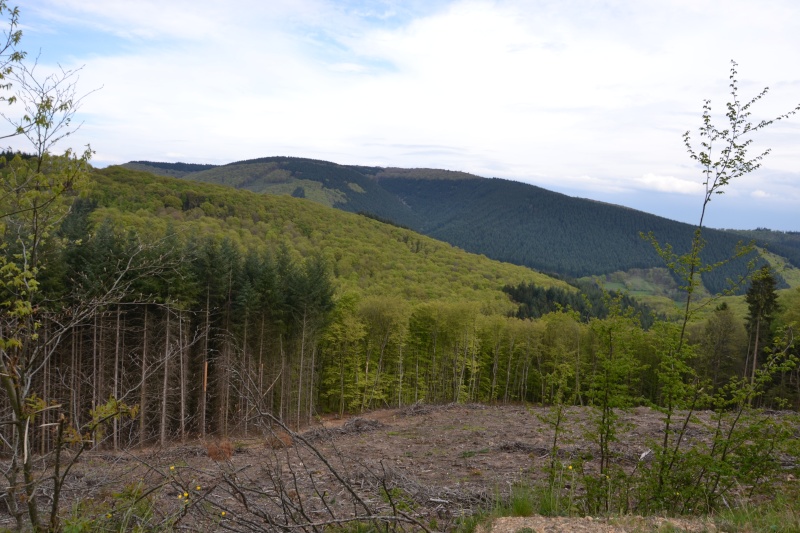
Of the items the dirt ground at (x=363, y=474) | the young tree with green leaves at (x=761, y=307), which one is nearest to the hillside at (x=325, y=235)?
the young tree with green leaves at (x=761, y=307)

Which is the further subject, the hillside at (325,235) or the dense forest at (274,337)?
the hillside at (325,235)

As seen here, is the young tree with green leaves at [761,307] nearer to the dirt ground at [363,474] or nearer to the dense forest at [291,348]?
the dense forest at [291,348]

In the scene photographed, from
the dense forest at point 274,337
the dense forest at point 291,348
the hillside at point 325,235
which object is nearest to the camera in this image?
the dense forest at point 291,348

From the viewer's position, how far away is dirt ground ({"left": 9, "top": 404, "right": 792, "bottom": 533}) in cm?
486

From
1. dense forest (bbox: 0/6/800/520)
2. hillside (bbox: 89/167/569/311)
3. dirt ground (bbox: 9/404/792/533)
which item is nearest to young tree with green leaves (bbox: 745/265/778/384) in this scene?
dense forest (bbox: 0/6/800/520)

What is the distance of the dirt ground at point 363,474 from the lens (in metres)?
4.86

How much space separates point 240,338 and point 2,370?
→ 24.8 m

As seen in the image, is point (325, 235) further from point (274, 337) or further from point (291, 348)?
point (274, 337)

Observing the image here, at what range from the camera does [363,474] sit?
9.25 meters

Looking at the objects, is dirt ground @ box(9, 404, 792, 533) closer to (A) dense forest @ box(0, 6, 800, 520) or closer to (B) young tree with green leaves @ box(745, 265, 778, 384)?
(A) dense forest @ box(0, 6, 800, 520)

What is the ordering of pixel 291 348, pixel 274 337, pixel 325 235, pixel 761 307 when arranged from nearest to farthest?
pixel 761 307
pixel 274 337
pixel 291 348
pixel 325 235

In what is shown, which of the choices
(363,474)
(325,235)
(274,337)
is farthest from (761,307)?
(325,235)

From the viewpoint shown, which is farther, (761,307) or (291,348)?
(291,348)

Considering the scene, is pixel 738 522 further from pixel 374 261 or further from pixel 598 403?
pixel 374 261
